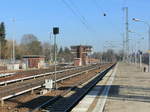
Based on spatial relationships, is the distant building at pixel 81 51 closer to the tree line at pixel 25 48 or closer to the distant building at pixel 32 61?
the tree line at pixel 25 48

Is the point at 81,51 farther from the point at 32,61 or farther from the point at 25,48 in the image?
the point at 32,61

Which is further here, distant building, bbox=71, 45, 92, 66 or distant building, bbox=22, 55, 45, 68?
distant building, bbox=71, 45, 92, 66

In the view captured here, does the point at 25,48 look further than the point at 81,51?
Yes

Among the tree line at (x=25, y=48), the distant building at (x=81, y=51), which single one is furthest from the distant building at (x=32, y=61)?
the distant building at (x=81, y=51)

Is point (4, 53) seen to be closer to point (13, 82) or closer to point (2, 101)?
point (13, 82)

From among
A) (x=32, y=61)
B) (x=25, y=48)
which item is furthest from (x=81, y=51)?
(x=32, y=61)

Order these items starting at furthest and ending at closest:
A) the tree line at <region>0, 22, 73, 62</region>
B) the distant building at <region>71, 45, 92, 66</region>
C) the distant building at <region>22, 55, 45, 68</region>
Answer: the distant building at <region>71, 45, 92, 66</region>
the tree line at <region>0, 22, 73, 62</region>
the distant building at <region>22, 55, 45, 68</region>

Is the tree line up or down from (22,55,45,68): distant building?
up

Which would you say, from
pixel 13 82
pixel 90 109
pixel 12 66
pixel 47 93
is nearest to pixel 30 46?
pixel 12 66

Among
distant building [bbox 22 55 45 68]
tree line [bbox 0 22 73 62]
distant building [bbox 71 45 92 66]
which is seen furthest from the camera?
distant building [bbox 71 45 92 66]

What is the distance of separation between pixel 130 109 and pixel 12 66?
182ft

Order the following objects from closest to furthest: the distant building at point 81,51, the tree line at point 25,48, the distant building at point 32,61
→ the distant building at point 32,61, the tree line at point 25,48, the distant building at point 81,51

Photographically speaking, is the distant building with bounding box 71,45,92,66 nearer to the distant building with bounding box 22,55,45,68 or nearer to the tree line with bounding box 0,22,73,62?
the tree line with bounding box 0,22,73,62

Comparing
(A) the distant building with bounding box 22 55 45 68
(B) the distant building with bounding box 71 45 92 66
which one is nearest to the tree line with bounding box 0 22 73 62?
(B) the distant building with bounding box 71 45 92 66
